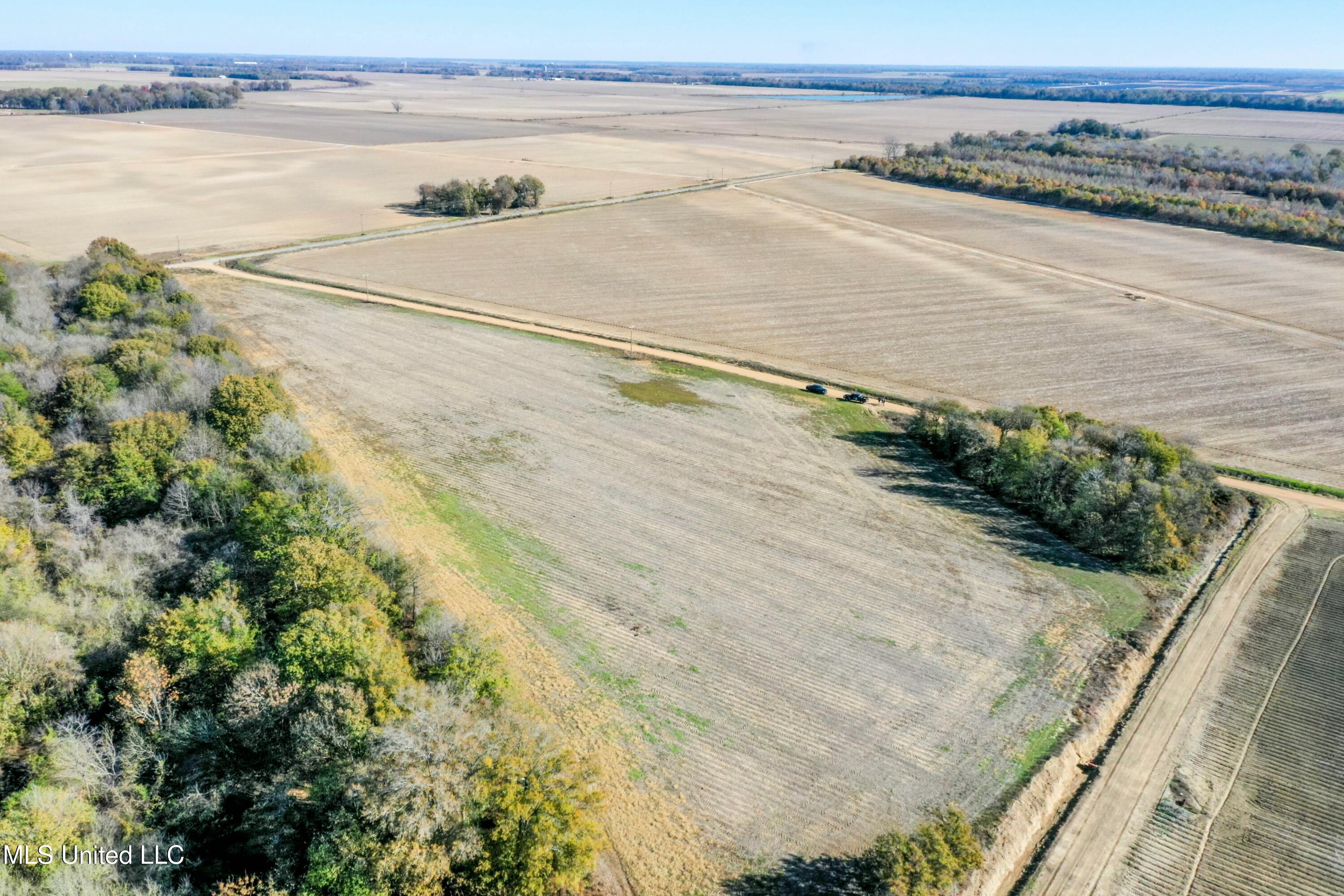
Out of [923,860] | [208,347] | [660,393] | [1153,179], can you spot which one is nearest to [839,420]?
[660,393]

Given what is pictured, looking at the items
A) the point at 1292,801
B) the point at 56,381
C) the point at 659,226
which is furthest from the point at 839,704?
the point at 659,226

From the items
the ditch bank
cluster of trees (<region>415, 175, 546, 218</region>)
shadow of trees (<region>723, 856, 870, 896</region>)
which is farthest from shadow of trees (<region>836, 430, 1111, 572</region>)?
cluster of trees (<region>415, 175, 546, 218</region>)

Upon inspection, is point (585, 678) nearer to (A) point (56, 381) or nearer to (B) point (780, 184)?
(A) point (56, 381)

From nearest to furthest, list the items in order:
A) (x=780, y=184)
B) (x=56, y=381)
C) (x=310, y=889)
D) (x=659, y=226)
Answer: (x=310, y=889) < (x=56, y=381) < (x=659, y=226) < (x=780, y=184)

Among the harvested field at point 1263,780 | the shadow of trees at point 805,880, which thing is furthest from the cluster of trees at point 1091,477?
the shadow of trees at point 805,880

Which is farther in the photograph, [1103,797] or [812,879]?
[1103,797]

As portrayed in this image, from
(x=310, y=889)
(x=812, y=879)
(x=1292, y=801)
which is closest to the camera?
(x=310, y=889)

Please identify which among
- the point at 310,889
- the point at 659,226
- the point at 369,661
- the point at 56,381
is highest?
the point at 659,226
